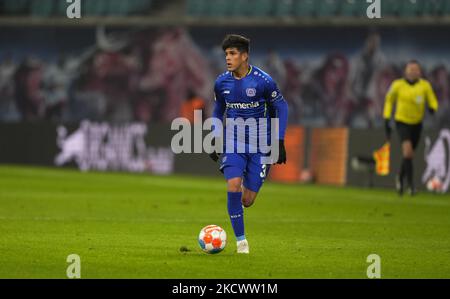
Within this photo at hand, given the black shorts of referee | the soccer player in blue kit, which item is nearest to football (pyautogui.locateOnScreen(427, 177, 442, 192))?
the black shorts of referee

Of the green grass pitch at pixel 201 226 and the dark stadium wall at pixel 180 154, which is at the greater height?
the dark stadium wall at pixel 180 154

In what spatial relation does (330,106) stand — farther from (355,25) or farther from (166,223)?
(166,223)

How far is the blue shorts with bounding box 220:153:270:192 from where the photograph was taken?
12.1 metres

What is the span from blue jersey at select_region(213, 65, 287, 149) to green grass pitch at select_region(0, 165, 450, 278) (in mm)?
1320

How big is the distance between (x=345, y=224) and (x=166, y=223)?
98.3 inches

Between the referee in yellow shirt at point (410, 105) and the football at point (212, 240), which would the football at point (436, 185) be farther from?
the football at point (212, 240)

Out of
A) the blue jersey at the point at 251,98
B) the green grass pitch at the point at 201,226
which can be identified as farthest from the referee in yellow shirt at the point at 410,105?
the blue jersey at the point at 251,98

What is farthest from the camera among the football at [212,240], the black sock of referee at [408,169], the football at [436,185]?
the football at [436,185]

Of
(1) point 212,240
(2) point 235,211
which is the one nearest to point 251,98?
(2) point 235,211

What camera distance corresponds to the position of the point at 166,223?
16109mm

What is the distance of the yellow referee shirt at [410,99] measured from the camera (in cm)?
2203

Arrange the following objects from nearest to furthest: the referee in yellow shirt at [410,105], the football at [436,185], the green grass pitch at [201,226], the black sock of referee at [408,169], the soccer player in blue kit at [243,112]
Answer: the green grass pitch at [201,226] → the soccer player in blue kit at [243,112] → the black sock of referee at [408,169] → the referee in yellow shirt at [410,105] → the football at [436,185]

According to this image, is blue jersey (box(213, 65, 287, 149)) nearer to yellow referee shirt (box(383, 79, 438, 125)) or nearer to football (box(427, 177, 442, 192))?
yellow referee shirt (box(383, 79, 438, 125))
